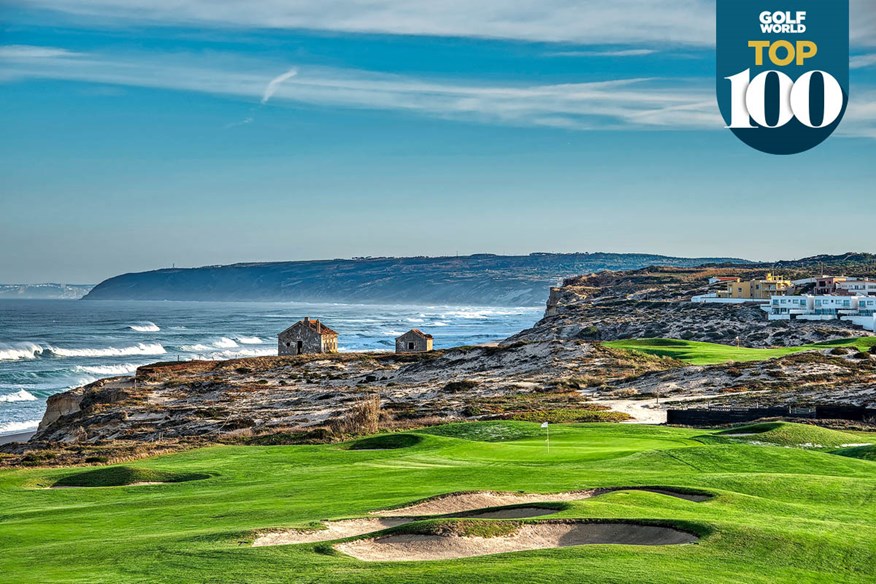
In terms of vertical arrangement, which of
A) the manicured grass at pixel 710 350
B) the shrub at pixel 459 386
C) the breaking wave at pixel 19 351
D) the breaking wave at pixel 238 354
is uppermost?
the manicured grass at pixel 710 350

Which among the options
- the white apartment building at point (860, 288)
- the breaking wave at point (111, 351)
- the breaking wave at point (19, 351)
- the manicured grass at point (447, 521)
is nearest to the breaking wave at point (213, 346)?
the breaking wave at point (111, 351)

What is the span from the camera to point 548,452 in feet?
99.3

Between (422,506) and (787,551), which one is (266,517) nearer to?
(422,506)

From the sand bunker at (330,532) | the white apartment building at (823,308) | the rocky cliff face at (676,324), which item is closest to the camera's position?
the sand bunker at (330,532)

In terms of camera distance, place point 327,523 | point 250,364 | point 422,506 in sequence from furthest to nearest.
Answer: point 250,364 < point 422,506 < point 327,523

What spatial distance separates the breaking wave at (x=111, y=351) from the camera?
13875 cm

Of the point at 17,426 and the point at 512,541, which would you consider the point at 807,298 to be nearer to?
the point at 17,426

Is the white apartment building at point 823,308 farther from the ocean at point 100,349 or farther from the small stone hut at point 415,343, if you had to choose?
the ocean at point 100,349

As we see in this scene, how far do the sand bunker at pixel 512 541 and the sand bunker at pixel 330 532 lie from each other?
855 mm

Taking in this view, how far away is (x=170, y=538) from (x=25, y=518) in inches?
211

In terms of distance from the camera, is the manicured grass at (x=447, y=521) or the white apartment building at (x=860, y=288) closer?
the manicured grass at (x=447, y=521)

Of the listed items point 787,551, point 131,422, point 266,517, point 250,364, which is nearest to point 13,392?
point 250,364

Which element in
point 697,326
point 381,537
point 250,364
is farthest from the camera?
point 697,326

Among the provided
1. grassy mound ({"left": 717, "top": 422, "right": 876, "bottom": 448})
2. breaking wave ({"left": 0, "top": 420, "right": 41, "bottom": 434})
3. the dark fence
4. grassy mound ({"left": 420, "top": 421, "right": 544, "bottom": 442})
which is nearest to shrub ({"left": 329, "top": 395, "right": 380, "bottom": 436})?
grassy mound ({"left": 420, "top": 421, "right": 544, "bottom": 442})
